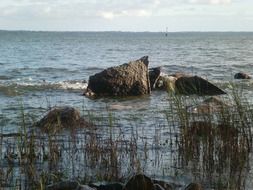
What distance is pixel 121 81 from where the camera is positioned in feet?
75.5

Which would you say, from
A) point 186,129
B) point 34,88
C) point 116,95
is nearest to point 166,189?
point 186,129

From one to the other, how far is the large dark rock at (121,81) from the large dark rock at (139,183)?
1484 centimetres

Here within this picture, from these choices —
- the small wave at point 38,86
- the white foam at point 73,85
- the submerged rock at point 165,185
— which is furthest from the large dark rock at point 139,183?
the white foam at point 73,85

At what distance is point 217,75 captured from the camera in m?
33.9

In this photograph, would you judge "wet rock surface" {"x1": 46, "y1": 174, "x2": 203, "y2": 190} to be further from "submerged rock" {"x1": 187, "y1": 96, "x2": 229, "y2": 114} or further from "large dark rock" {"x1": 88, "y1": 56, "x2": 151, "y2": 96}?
"large dark rock" {"x1": 88, "y1": 56, "x2": 151, "y2": 96}

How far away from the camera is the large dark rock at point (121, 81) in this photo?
2284 cm

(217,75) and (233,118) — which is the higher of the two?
(233,118)

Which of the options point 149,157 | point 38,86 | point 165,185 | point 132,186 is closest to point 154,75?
point 38,86

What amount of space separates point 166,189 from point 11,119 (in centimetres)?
797

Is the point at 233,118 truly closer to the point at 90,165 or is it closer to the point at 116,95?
the point at 90,165

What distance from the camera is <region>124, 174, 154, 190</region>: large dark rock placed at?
7.96 metres

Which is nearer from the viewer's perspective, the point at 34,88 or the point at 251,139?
the point at 251,139

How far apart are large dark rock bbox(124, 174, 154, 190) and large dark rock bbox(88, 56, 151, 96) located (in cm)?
1484

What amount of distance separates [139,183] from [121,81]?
15.2m
